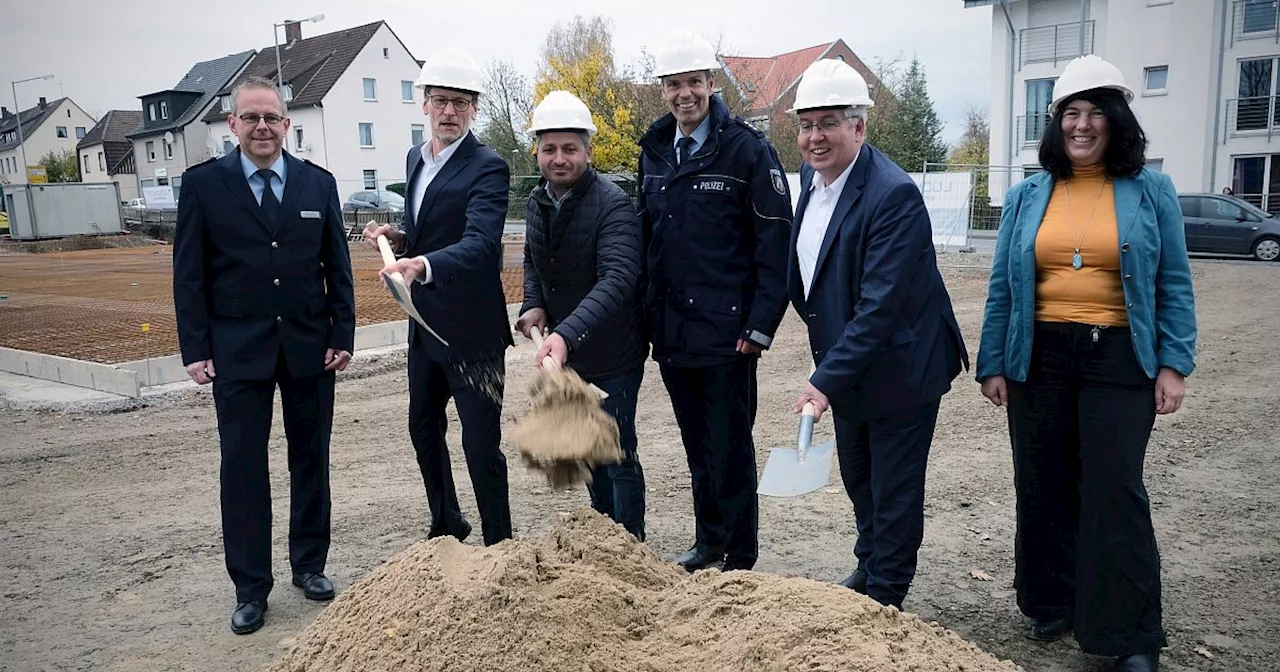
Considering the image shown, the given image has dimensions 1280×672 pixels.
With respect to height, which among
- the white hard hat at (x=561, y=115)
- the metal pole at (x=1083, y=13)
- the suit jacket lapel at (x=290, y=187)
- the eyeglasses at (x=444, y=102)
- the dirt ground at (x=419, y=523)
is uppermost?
the metal pole at (x=1083, y=13)

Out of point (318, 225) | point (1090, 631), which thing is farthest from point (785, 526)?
point (318, 225)

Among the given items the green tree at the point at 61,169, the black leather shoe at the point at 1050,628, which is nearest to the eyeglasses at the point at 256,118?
the black leather shoe at the point at 1050,628

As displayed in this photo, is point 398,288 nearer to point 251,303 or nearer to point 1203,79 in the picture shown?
point 251,303

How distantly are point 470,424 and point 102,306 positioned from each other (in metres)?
Answer: 12.7

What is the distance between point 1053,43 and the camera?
28703mm

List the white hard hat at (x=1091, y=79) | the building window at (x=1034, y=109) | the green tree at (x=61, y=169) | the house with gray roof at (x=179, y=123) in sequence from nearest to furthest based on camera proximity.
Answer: the white hard hat at (x=1091, y=79)
the building window at (x=1034, y=109)
the house with gray roof at (x=179, y=123)
the green tree at (x=61, y=169)

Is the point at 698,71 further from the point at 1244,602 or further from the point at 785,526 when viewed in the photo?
the point at 1244,602

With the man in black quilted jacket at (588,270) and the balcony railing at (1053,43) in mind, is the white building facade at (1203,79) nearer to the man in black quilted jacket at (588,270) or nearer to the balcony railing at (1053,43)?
the balcony railing at (1053,43)

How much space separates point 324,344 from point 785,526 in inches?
96.1

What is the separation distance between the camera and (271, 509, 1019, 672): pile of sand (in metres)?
2.37

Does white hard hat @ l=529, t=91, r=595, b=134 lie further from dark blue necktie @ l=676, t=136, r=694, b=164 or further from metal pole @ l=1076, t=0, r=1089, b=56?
metal pole @ l=1076, t=0, r=1089, b=56

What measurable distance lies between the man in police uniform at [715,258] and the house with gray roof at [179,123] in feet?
188

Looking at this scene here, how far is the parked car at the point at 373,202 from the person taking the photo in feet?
113

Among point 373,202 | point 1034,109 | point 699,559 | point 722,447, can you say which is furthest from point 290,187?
point 373,202
